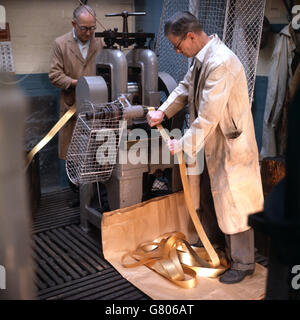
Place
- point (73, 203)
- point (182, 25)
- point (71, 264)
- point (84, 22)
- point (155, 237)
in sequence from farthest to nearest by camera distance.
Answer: point (73, 203), point (84, 22), point (155, 237), point (71, 264), point (182, 25)

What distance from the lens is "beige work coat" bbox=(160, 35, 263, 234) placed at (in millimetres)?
2840

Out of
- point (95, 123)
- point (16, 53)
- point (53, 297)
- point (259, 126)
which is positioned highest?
point (16, 53)

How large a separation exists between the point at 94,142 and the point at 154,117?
0.50 m

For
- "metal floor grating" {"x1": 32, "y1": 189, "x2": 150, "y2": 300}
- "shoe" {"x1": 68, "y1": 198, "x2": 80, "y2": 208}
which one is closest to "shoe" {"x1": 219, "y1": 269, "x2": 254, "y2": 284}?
"metal floor grating" {"x1": 32, "y1": 189, "x2": 150, "y2": 300}

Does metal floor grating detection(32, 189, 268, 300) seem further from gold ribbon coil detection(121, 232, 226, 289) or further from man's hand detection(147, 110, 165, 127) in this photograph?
man's hand detection(147, 110, 165, 127)

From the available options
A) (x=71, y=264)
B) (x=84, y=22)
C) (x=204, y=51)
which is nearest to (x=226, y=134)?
(x=204, y=51)

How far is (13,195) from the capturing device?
3.16ft

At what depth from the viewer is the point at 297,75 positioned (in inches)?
158

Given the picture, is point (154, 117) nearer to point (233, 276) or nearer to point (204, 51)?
point (204, 51)

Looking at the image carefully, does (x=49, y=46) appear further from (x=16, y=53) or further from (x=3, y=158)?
(x=3, y=158)

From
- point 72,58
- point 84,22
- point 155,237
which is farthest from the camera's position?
point 72,58

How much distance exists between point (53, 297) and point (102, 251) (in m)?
0.72

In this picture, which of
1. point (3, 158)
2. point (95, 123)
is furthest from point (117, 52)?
point (3, 158)
